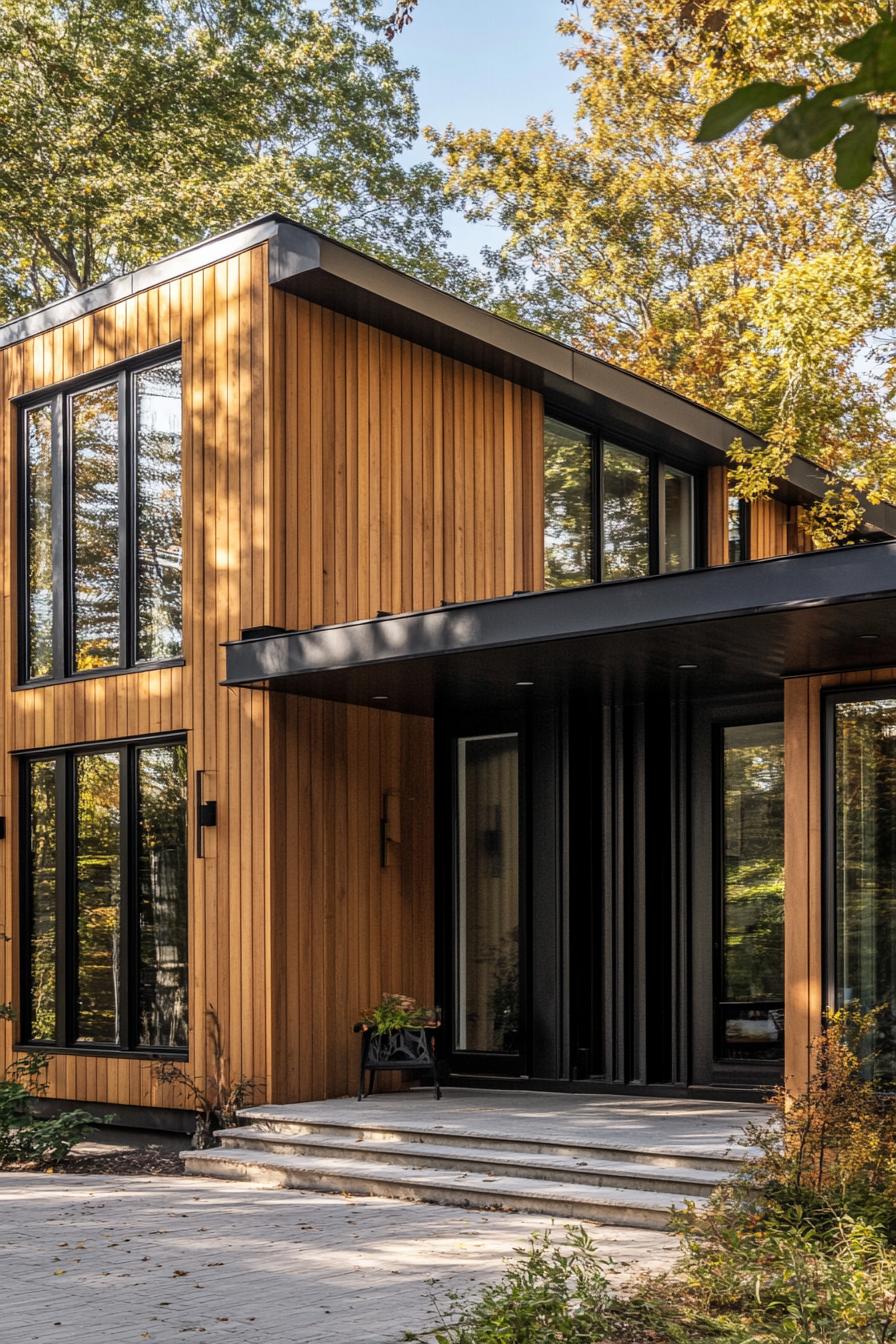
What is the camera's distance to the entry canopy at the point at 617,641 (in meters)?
6.54

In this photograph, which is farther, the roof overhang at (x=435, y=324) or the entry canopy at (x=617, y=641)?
the roof overhang at (x=435, y=324)

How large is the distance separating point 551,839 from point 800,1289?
585 centimetres

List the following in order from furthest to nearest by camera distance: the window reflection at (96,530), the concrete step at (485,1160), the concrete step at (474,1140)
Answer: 1. the window reflection at (96,530)
2. the concrete step at (474,1140)
3. the concrete step at (485,1160)

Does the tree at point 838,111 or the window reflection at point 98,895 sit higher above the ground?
the tree at point 838,111

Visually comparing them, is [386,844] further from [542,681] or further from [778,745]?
[778,745]

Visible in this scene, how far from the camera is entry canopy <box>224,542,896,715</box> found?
654 cm

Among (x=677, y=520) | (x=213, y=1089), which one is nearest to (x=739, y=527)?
(x=677, y=520)

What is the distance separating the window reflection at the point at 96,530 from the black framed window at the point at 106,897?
75 cm

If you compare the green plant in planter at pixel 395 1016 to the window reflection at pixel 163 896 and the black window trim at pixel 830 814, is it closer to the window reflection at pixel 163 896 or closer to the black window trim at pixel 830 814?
the window reflection at pixel 163 896

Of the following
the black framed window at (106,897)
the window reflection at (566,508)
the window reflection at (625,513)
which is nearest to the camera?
the black framed window at (106,897)

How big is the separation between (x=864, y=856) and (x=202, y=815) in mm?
4013

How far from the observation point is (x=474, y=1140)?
7.84 m

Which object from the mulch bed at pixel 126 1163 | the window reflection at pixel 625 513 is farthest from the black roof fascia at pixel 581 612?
the window reflection at pixel 625 513

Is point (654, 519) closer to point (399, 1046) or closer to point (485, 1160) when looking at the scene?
point (399, 1046)
